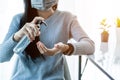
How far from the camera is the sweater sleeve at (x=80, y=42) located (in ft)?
3.12

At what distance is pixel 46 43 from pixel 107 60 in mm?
296

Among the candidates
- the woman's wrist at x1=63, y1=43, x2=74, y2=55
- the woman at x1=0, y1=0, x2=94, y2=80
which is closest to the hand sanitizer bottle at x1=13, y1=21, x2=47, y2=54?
the woman at x1=0, y1=0, x2=94, y2=80

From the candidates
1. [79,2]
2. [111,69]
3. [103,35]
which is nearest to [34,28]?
[111,69]

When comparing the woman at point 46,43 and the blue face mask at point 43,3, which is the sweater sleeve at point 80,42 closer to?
the woman at point 46,43

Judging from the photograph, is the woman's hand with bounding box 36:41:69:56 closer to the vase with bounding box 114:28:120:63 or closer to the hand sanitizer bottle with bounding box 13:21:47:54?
the hand sanitizer bottle with bounding box 13:21:47:54

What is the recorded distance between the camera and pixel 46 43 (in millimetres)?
1002

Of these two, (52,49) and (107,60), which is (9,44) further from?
(107,60)

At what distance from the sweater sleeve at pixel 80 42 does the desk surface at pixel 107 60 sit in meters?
0.08

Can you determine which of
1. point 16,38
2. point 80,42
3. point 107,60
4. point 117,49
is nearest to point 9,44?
point 16,38

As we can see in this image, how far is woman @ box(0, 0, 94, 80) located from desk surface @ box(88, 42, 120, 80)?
0.26 feet

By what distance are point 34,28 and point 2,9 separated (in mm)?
727

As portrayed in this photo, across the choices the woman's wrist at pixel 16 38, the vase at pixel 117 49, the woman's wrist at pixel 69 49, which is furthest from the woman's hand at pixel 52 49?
the vase at pixel 117 49

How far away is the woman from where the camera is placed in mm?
963

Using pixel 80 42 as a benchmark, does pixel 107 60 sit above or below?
below
